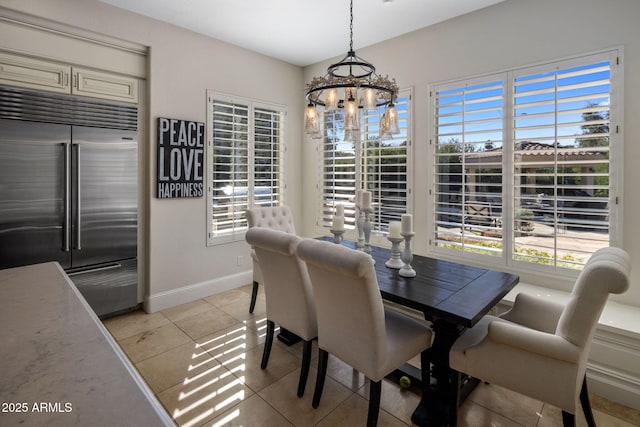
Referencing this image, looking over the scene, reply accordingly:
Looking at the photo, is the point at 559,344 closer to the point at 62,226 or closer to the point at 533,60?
the point at 533,60

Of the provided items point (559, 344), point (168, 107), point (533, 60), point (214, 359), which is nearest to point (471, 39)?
point (533, 60)

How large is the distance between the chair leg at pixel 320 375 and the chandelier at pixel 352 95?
5.06 ft

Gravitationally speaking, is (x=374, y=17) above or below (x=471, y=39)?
above

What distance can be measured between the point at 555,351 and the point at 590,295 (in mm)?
305

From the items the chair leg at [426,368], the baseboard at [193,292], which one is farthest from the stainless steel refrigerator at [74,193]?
the chair leg at [426,368]

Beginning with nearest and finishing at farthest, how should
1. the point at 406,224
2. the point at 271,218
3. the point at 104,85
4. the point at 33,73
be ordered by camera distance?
the point at 406,224 → the point at 33,73 → the point at 104,85 → the point at 271,218

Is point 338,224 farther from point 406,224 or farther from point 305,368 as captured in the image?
point 305,368

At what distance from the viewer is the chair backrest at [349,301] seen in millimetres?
1607

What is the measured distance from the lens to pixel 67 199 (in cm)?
288

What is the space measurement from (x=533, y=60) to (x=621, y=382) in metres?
2.52

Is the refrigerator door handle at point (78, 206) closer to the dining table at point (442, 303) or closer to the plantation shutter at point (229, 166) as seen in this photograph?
the plantation shutter at point (229, 166)

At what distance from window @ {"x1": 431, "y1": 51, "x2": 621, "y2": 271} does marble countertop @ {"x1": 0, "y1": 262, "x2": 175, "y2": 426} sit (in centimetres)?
309

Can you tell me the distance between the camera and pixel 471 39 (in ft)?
10.3

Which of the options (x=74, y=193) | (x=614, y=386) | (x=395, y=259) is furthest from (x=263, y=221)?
(x=614, y=386)
